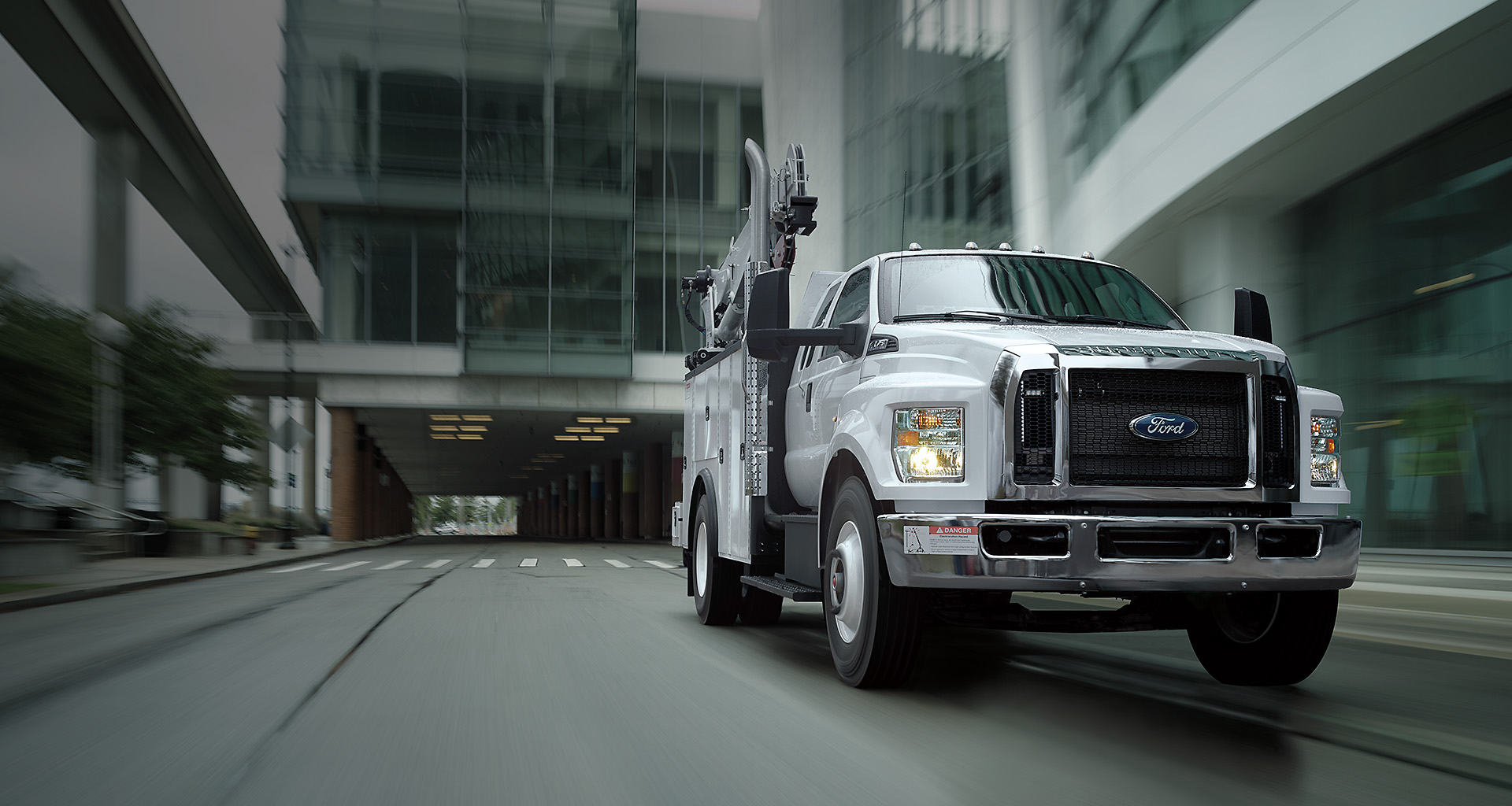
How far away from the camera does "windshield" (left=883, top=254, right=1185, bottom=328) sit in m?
7.22

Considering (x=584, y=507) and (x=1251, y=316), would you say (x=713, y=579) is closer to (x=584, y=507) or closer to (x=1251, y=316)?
(x=1251, y=316)

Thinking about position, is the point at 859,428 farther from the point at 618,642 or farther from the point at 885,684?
the point at 618,642

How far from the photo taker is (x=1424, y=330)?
1366 centimetres

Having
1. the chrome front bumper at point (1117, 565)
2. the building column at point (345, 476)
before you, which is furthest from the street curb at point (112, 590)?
the building column at point (345, 476)

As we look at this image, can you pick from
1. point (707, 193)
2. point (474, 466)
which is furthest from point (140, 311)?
point (474, 466)

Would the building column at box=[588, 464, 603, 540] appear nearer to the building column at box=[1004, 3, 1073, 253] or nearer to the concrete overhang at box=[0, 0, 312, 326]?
the concrete overhang at box=[0, 0, 312, 326]

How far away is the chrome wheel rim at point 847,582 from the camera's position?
6414 mm

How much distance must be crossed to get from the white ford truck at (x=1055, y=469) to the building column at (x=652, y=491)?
4989 centimetres

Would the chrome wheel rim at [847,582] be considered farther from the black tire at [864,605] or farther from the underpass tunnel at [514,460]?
the underpass tunnel at [514,460]

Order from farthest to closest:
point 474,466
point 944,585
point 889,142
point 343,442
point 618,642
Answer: point 474,466 → point 343,442 → point 889,142 → point 618,642 → point 944,585

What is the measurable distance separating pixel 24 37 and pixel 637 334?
22.7 metres

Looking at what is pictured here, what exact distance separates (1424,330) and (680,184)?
3502 centimetres

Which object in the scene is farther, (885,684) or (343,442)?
(343,442)

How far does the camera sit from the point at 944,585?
5.57m
